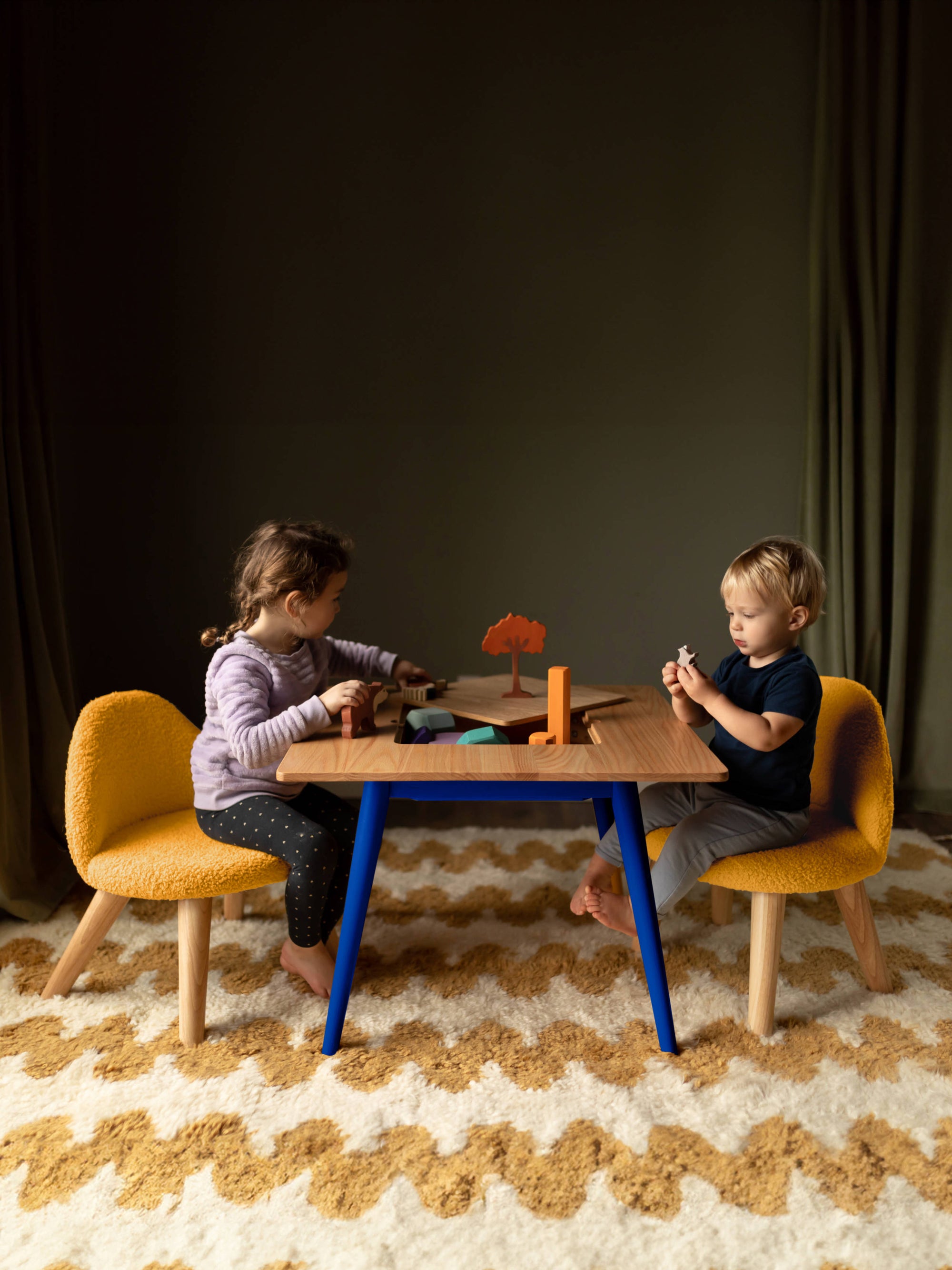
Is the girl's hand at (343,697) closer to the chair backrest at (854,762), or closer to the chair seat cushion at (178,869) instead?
the chair seat cushion at (178,869)

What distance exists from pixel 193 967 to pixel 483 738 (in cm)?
69

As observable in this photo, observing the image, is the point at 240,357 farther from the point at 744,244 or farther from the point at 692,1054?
the point at 692,1054

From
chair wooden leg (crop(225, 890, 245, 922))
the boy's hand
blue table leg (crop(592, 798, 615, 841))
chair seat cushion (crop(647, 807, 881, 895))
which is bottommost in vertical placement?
chair wooden leg (crop(225, 890, 245, 922))

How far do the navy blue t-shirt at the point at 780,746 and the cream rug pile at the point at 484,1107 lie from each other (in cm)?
43

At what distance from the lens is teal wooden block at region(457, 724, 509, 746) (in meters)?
1.50

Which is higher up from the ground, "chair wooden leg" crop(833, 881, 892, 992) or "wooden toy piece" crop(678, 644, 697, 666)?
"wooden toy piece" crop(678, 644, 697, 666)

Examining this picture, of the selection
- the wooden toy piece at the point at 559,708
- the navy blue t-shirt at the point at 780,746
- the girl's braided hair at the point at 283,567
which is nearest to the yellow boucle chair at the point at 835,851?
the navy blue t-shirt at the point at 780,746

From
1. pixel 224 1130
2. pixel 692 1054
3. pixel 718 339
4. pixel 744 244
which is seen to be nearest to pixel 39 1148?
pixel 224 1130

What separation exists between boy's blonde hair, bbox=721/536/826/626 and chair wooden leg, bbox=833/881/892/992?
54 centimetres

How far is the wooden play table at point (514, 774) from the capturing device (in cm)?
133

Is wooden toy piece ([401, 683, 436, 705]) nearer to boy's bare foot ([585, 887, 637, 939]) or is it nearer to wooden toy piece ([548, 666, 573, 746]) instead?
wooden toy piece ([548, 666, 573, 746])

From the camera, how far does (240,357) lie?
9.16 feet

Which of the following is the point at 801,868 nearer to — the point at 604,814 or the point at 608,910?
the point at 608,910

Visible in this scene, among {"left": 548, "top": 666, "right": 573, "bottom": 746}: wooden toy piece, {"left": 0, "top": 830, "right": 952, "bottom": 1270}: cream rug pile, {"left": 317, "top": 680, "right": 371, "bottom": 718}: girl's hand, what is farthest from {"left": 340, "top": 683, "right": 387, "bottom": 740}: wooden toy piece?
{"left": 0, "top": 830, "right": 952, "bottom": 1270}: cream rug pile
